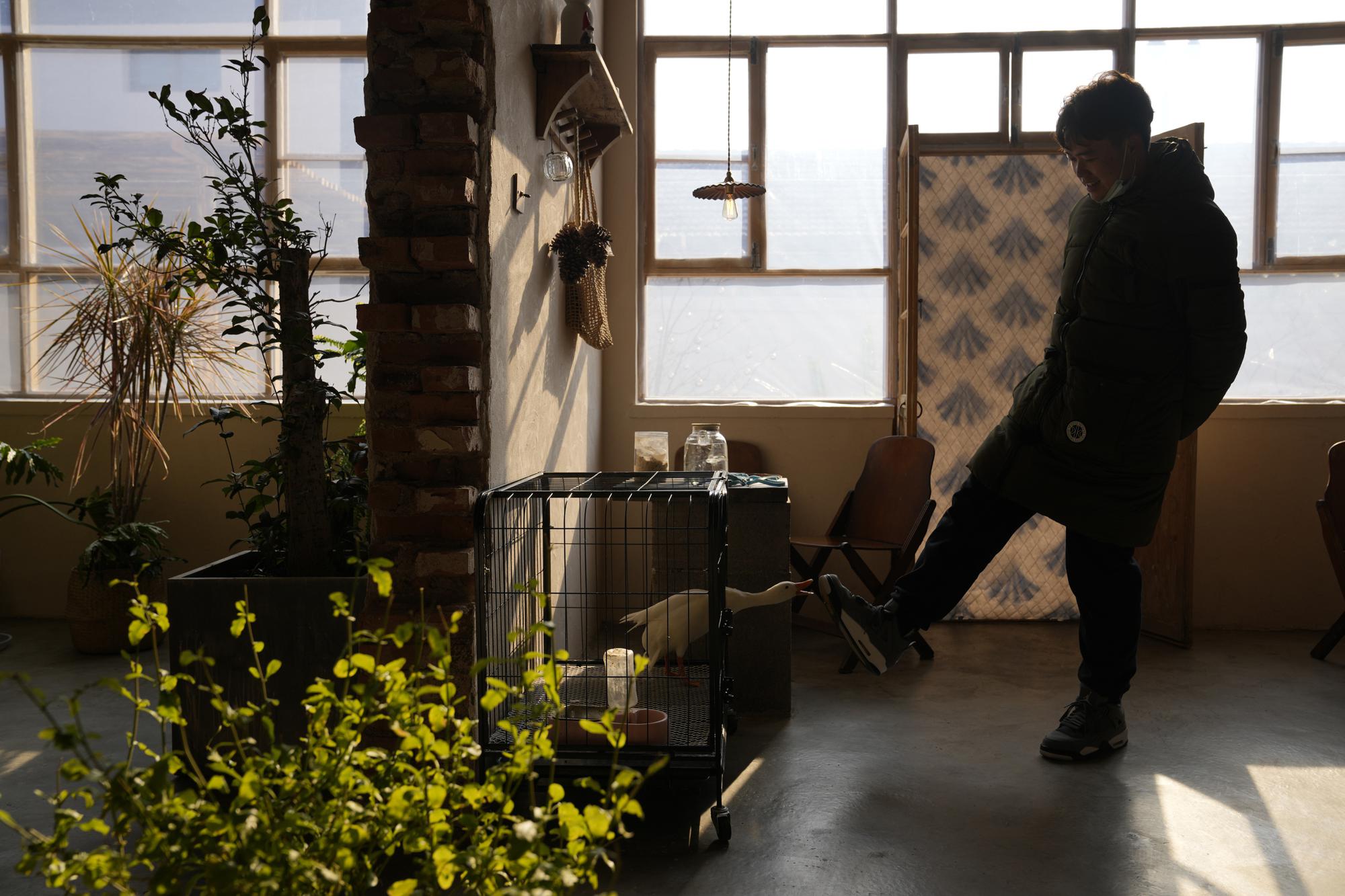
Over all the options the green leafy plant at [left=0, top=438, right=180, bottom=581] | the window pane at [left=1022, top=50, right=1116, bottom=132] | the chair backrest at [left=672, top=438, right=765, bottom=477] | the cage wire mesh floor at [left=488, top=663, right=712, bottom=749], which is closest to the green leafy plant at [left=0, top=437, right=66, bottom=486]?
the green leafy plant at [left=0, top=438, right=180, bottom=581]

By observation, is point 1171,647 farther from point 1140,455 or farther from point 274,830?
point 274,830

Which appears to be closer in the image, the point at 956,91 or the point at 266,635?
the point at 266,635

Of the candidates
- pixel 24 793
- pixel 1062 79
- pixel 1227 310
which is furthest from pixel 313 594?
pixel 1062 79

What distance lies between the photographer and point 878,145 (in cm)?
481

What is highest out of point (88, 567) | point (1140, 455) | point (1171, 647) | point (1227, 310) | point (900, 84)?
point (900, 84)

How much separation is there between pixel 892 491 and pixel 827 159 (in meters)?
1.63

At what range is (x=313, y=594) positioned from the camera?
2.42 metres

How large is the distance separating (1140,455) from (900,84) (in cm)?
268

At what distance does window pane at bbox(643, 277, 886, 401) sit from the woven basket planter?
8.38 ft

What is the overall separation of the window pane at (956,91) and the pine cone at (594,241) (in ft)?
6.45

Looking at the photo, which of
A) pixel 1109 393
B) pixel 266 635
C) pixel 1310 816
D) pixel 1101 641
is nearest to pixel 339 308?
pixel 266 635

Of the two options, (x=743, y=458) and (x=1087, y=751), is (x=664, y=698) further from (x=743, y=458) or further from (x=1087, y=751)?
(x=743, y=458)

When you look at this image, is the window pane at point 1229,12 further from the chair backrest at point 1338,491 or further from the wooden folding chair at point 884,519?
the wooden folding chair at point 884,519

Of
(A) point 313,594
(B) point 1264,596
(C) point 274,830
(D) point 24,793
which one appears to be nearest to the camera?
(C) point 274,830
